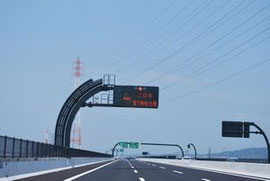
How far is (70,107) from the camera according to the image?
46688mm

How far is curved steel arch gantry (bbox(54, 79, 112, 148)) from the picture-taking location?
46.7 m

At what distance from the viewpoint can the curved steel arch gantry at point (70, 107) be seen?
46.7m

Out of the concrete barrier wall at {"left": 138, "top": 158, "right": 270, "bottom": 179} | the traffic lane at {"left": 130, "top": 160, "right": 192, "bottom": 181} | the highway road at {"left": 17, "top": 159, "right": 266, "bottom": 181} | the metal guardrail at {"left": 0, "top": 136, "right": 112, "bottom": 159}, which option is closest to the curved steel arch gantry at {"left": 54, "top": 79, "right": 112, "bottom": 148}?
the metal guardrail at {"left": 0, "top": 136, "right": 112, "bottom": 159}

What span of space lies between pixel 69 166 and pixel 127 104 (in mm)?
12083

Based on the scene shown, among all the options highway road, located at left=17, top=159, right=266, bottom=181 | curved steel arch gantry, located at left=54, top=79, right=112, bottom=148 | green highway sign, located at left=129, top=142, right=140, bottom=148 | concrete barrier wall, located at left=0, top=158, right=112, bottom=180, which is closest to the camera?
concrete barrier wall, located at left=0, top=158, right=112, bottom=180

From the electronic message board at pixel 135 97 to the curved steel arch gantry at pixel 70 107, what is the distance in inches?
83.6

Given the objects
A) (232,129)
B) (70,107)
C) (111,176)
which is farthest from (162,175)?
(232,129)

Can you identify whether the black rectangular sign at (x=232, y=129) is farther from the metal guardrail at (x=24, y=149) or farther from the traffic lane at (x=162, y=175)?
the metal guardrail at (x=24, y=149)

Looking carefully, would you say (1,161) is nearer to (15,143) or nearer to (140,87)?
(15,143)

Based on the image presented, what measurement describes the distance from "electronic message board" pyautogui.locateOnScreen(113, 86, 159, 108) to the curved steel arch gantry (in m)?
2.12

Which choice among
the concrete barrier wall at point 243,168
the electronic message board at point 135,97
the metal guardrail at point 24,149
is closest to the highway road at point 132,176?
the concrete barrier wall at point 243,168

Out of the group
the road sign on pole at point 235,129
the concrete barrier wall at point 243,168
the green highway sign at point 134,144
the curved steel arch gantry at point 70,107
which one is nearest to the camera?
the concrete barrier wall at point 243,168

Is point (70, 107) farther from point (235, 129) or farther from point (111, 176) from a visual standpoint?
point (111, 176)

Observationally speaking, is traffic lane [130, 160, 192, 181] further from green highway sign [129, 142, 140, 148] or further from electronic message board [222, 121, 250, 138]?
green highway sign [129, 142, 140, 148]
